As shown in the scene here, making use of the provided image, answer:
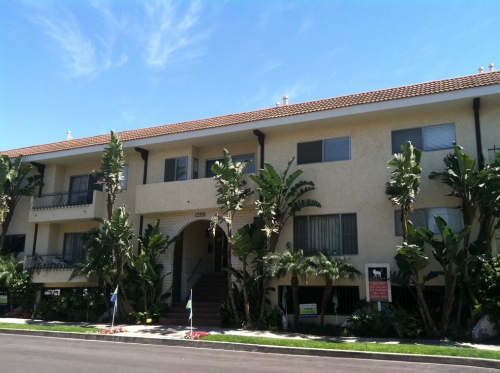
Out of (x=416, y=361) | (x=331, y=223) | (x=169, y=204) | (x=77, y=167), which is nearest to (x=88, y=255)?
(x=169, y=204)

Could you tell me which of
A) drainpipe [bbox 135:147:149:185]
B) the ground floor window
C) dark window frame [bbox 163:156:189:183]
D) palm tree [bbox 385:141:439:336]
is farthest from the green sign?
the ground floor window

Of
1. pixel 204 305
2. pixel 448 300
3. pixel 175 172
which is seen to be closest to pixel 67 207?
pixel 175 172

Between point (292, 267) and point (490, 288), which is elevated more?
point (292, 267)

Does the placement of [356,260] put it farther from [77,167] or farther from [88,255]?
[77,167]

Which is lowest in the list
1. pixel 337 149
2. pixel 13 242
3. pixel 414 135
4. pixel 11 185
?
pixel 13 242

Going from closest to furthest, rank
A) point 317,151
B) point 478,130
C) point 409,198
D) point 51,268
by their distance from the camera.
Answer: point 409,198 < point 478,130 < point 317,151 < point 51,268

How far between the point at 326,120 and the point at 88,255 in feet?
35.1

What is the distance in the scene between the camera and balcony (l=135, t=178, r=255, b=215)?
1897 centimetres

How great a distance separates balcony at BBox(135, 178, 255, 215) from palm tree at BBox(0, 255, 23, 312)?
249 inches

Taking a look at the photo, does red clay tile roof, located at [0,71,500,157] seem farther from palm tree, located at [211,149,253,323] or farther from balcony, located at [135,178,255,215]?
palm tree, located at [211,149,253,323]

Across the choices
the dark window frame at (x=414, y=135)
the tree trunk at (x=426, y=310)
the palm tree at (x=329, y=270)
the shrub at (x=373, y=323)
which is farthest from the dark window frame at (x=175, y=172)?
the tree trunk at (x=426, y=310)

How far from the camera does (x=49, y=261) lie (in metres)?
22.5

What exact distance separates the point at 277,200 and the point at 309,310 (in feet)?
12.7

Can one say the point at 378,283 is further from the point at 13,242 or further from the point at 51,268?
the point at 13,242
